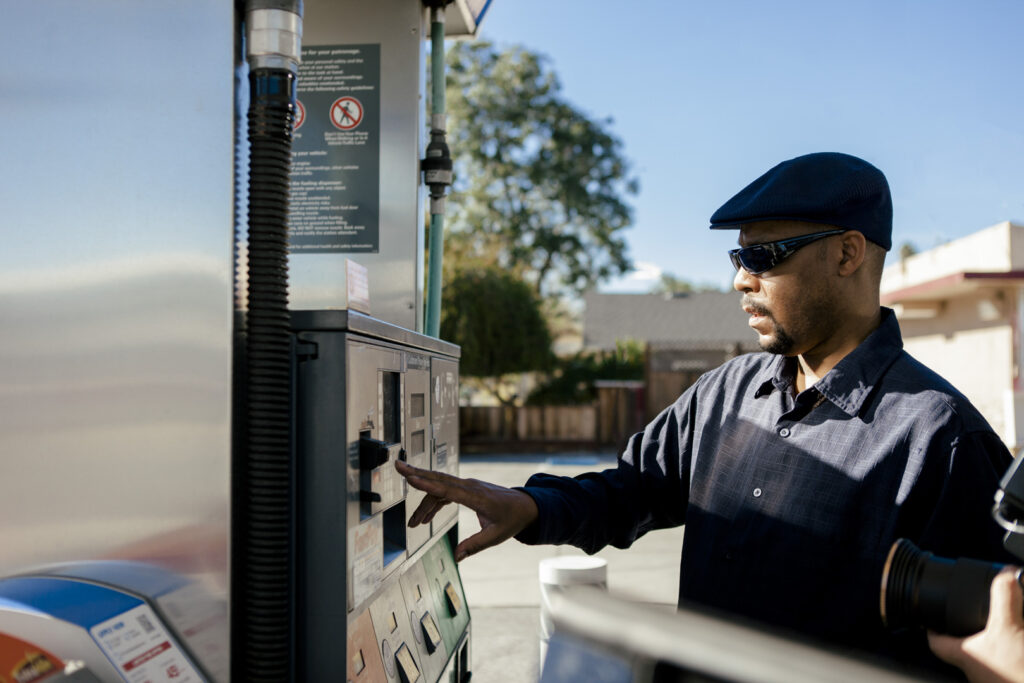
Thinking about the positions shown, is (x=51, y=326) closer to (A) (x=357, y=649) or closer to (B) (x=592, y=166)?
(A) (x=357, y=649)

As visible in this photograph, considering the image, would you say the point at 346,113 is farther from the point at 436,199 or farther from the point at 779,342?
the point at 779,342

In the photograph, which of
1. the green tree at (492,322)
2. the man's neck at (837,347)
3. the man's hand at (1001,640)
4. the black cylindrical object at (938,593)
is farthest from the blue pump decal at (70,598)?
the green tree at (492,322)

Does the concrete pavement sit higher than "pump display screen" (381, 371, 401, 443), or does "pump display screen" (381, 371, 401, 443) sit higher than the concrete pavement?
"pump display screen" (381, 371, 401, 443)

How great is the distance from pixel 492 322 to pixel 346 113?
589 inches

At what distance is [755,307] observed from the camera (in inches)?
84.0

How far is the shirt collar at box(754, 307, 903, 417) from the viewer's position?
1977mm

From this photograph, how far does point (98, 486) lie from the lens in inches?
60.5

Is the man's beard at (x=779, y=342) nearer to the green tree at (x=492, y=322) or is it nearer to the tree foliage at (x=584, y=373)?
the green tree at (x=492, y=322)

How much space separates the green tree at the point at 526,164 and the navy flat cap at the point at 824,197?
27.7 m

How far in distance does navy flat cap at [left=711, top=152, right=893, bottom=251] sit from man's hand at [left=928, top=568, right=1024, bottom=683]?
1038mm

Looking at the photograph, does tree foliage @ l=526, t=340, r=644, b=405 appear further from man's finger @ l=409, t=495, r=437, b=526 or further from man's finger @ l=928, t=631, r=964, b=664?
man's finger @ l=928, t=631, r=964, b=664

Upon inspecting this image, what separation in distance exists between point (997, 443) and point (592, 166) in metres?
29.9

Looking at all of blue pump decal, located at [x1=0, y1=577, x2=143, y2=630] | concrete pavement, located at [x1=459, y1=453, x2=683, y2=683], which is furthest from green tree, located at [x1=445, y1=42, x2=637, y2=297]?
blue pump decal, located at [x1=0, y1=577, x2=143, y2=630]

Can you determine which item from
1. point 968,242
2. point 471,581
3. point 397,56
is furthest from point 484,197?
point 397,56
